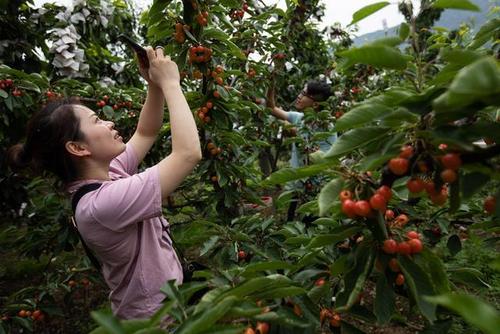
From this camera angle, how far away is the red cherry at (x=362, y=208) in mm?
921

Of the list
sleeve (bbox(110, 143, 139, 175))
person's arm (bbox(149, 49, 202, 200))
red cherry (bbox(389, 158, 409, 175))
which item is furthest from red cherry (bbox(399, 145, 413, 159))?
sleeve (bbox(110, 143, 139, 175))

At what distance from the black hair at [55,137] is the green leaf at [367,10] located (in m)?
1.15

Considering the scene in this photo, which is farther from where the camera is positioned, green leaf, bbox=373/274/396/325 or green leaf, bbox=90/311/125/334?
green leaf, bbox=373/274/396/325

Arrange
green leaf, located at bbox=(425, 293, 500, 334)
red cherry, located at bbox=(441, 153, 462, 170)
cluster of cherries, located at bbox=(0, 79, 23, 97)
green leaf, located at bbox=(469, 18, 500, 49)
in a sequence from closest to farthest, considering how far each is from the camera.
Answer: green leaf, located at bbox=(425, 293, 500, 334) → red cherry, located at bbox=(441, 153, 462, 170) → green leaf, located at bbox=(469, 18, 500, 49) → cluster of cherries, located at bbox=(0, 79, 23, 97)

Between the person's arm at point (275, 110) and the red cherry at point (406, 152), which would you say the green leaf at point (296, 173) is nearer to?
the red cherry at point (406, 152)

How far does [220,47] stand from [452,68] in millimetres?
1628

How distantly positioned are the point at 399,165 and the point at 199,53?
63.5 inches

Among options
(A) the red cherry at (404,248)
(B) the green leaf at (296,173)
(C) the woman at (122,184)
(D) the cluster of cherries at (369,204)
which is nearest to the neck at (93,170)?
(C) the woman at (122,184)

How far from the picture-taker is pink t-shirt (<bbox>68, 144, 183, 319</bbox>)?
142 cm

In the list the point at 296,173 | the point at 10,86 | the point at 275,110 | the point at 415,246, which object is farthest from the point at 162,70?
the point at 275,110

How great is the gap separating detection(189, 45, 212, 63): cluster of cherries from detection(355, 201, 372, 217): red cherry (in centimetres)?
156

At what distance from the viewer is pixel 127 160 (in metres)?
2.08

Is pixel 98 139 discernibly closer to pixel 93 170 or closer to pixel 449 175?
pixel 93 170

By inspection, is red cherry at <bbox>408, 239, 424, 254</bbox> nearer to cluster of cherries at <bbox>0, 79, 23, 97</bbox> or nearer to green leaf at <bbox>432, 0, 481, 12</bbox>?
green leaf at <bbox>432, 0, 481, 12</bbox>
